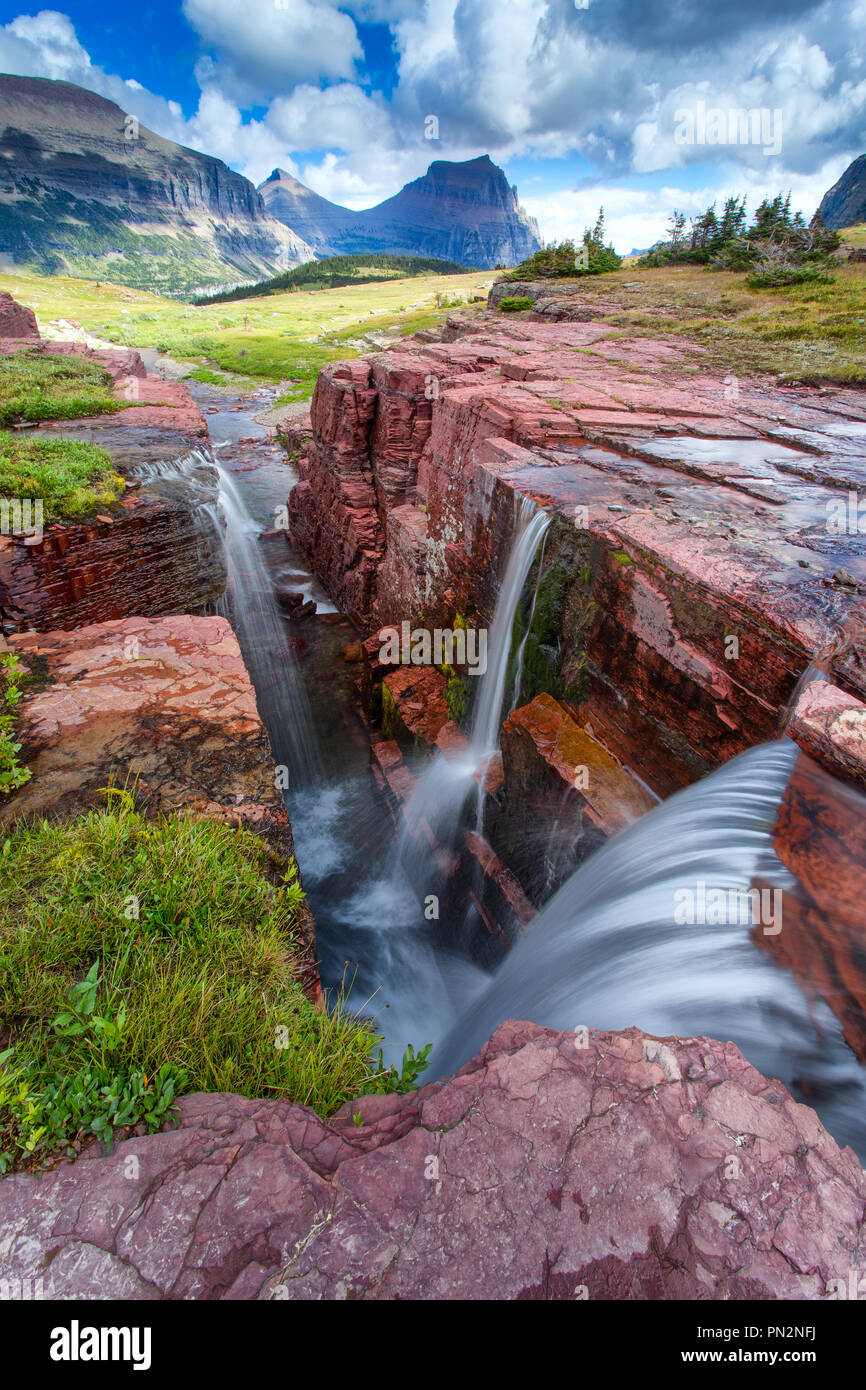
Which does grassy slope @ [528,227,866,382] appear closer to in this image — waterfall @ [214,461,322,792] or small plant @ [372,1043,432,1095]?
waterfall @ [214,461,322,792]

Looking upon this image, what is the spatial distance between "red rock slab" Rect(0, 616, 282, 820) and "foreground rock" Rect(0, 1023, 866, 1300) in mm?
2047

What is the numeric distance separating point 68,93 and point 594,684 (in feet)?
784

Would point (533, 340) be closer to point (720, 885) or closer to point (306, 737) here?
point (306, 737)

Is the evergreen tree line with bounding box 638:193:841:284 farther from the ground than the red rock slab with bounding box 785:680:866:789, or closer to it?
farther from the ground

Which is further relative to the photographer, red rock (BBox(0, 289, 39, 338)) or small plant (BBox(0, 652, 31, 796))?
red rock (BBox(0, 289, 39, 338))

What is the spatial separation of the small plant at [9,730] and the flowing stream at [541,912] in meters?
2.47

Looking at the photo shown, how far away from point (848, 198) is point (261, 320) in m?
75.3

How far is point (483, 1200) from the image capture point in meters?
1.90

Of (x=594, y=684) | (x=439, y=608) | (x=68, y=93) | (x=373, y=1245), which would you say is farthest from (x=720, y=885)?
(x=68, y=93)

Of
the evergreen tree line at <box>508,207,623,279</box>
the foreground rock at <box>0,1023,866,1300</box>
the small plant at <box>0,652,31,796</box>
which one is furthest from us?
the evergreen tree line at <box>508,207,623,279</box>

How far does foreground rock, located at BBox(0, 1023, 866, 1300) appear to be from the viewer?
1.71 meters

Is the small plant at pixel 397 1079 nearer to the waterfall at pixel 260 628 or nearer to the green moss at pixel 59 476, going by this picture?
the waterfall at pixel 260 628
